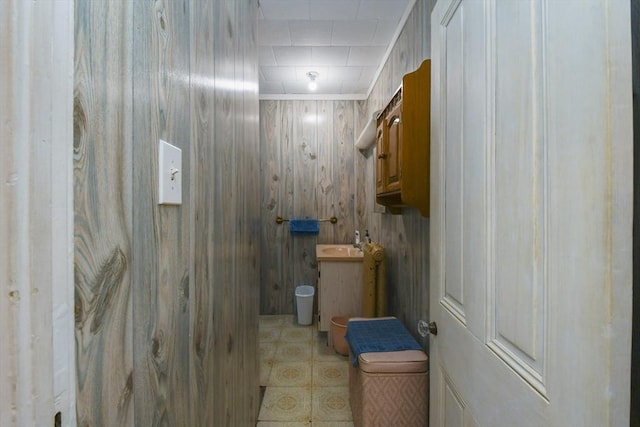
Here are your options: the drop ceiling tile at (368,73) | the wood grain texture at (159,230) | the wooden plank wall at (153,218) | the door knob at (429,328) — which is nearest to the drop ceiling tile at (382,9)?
the drop ceiling tile at (368,73)

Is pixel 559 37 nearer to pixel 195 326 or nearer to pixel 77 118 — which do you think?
pixel 77 118

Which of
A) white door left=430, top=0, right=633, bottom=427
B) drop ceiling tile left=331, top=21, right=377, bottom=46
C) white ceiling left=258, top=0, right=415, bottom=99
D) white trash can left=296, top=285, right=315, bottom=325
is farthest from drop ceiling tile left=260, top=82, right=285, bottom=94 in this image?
white door left=430, top=0, right=633, bottom=427

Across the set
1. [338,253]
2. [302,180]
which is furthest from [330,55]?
[338,253]

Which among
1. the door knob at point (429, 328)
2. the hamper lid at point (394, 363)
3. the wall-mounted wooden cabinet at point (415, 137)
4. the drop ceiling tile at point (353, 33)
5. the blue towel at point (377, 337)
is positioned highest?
the drop ceiling tile at point (353, 33)

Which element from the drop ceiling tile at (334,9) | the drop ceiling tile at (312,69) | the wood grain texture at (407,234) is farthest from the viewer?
the drop ceiling tile at (312,69)

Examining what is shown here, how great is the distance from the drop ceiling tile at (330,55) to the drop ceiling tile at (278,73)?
29cm

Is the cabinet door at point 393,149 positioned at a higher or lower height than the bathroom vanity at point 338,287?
higher

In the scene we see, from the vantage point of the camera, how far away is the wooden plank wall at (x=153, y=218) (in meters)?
0.40

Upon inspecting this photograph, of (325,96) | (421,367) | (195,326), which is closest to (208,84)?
(195,326)

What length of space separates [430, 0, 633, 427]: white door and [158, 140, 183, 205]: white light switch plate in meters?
0.73

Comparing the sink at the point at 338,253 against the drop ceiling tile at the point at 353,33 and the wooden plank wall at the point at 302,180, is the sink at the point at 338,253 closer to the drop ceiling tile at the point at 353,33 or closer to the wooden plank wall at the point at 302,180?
the wooden plank wall at the point at 302,180

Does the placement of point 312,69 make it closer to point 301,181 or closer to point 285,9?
point 285,9

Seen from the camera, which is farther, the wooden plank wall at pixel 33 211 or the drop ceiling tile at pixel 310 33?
the drop ceiling tile at pixel 310 33

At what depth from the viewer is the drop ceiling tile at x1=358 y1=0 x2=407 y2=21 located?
183cm
